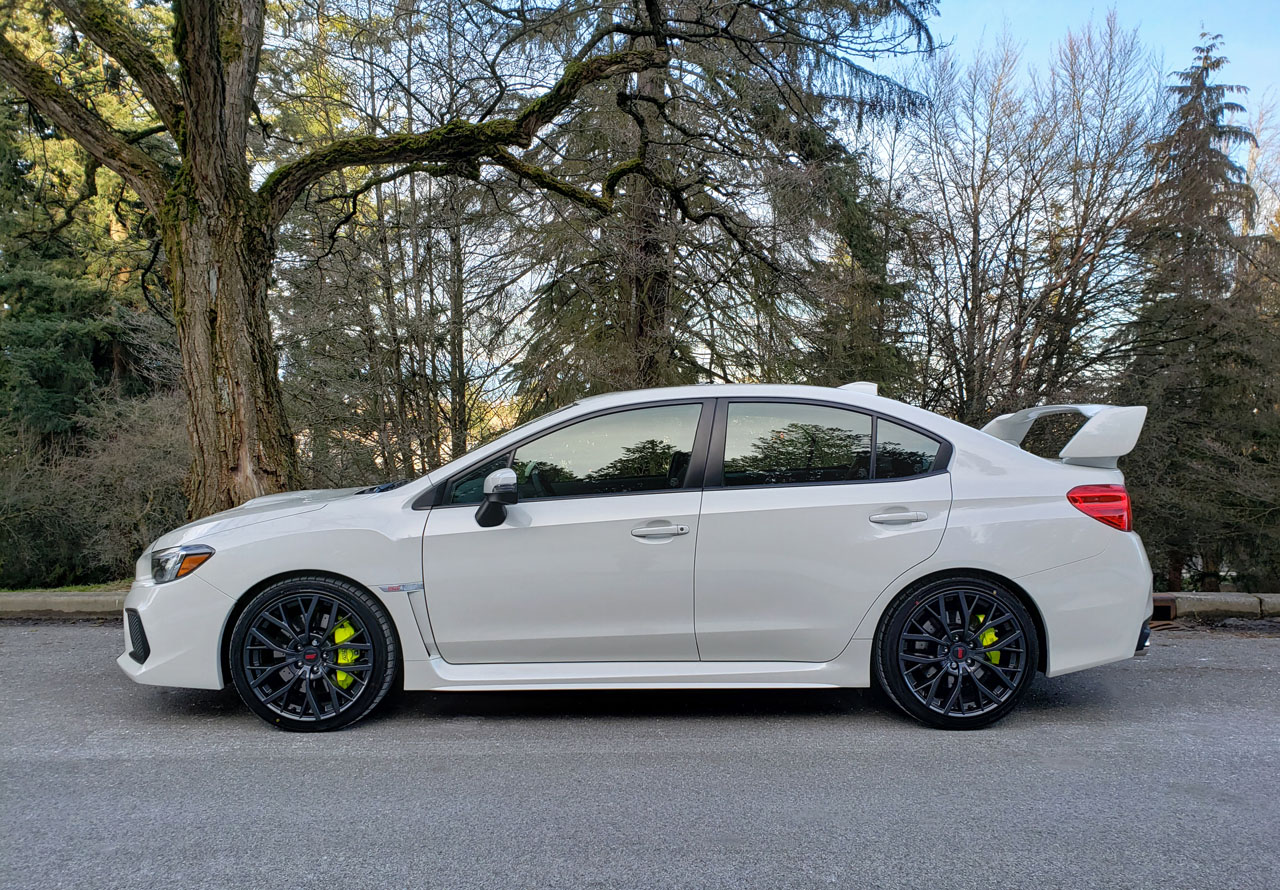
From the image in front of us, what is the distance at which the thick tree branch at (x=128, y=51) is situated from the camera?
6.81 meters

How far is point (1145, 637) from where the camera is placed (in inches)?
164

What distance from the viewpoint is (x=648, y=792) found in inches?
133

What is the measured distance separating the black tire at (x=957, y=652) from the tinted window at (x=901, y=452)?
56 centimetres

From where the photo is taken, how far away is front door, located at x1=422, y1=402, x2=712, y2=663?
4086mm

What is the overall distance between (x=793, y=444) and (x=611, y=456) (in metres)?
0.91

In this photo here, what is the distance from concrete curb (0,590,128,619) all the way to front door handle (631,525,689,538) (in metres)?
4.85

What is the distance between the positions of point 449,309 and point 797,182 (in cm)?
514

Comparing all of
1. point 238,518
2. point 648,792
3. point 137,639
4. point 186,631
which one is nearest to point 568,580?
point 648,792

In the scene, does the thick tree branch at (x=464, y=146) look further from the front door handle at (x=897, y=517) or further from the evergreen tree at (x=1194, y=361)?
the evergreen tree at (x=1194, y=361)

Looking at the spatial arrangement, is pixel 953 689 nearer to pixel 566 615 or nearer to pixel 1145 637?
pixel 1145 637

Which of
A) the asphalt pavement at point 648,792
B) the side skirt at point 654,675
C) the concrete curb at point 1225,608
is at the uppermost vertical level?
the concrete curb at point 1225,608

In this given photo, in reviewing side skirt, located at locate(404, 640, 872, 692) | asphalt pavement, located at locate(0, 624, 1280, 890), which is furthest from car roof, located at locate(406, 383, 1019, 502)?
asphalt pavement, located at locate(0, 624, 1280, 890)

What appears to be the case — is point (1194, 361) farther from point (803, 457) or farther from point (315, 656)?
point (315, 656)

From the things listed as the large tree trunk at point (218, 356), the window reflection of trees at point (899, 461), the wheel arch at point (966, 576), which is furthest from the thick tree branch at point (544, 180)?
the wheel arch at point (966, 576)
